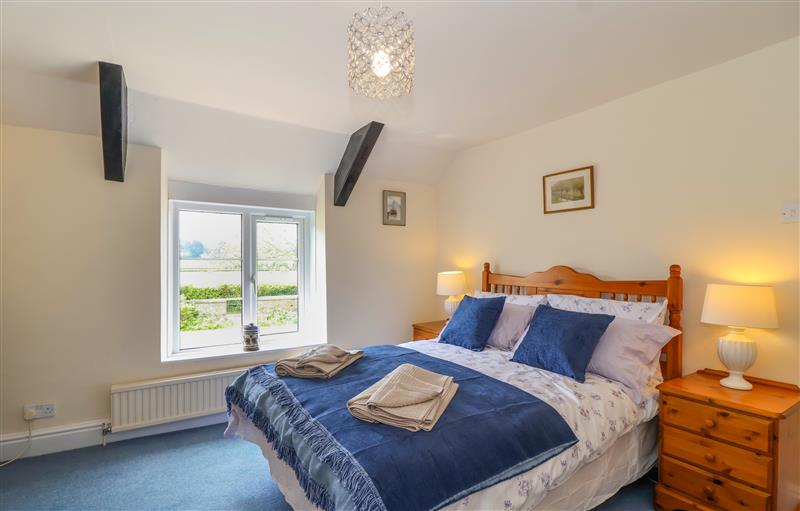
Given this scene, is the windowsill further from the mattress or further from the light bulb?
the light bulb

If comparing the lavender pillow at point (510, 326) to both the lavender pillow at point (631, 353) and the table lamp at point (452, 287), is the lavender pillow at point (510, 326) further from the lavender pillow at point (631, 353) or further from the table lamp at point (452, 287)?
the table lamp at point (452, 287)

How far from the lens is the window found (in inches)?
135

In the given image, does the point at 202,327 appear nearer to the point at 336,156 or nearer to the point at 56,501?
the point at 56,501

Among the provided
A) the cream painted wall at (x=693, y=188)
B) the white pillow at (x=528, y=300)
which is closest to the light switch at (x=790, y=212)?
the cream painted wall at (x=693, y=188)

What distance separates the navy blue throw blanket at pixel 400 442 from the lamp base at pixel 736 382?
3.34 ft

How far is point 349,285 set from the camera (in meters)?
3.83

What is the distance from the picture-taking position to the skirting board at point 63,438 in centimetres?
254

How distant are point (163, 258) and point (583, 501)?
3232 millimetres

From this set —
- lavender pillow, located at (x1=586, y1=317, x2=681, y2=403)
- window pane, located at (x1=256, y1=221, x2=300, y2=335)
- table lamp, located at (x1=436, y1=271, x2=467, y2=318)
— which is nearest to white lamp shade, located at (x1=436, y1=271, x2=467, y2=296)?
table lamp, located at (x1=436, y1=271, x2=467, y2=318)

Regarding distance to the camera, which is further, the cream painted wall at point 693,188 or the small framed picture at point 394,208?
the small framed picture at point 394,208

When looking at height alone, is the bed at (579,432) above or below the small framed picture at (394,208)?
below

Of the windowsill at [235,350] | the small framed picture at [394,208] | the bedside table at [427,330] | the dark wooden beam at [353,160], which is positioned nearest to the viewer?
the windowsill at [235,350]

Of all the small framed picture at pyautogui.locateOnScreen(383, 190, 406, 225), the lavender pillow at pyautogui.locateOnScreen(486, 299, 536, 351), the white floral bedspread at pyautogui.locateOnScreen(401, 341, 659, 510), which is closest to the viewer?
the white floral bedspread at pyautogui.locateOnScreen(401, 341, 659, 510)

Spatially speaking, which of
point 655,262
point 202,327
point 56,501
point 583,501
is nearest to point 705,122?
point 655,262
